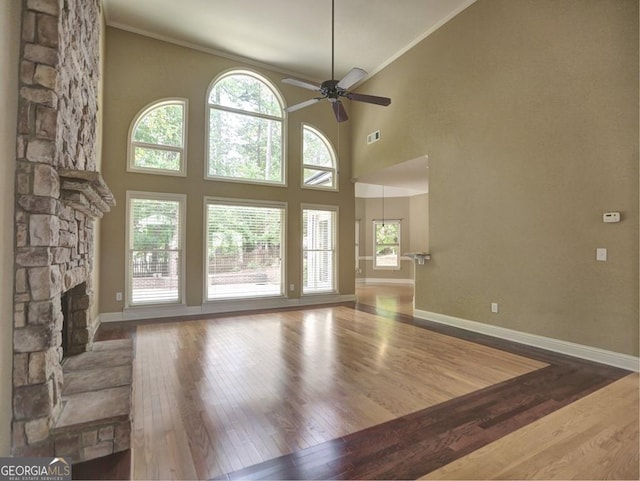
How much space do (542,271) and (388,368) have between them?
238 cm

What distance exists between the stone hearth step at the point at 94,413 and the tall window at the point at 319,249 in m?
4.64

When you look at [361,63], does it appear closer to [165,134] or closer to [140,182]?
[165,134]

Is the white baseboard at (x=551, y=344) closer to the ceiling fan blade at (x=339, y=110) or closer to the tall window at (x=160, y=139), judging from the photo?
the ceiling fan blade at (x=339, y=110)

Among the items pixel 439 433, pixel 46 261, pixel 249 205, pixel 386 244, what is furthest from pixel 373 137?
pixel 46 261

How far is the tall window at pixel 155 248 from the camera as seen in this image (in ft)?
17.8

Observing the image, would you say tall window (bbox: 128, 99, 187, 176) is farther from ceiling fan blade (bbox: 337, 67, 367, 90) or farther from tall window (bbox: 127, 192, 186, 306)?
ceiling fan blade (bbox: 337, 67, 367, 90)

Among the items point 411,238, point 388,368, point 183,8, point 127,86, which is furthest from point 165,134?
point 411,238

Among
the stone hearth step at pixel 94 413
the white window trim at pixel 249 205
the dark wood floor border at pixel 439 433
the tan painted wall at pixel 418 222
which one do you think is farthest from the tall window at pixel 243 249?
the tan painted wall at pixel 418 222

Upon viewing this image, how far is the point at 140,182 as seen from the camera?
17.9 feet

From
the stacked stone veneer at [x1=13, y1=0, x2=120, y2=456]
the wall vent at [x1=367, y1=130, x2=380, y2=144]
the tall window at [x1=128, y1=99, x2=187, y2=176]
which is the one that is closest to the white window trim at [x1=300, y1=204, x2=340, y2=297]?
the wall vent at [x1=367, y1=130, x2=380, y2=144]

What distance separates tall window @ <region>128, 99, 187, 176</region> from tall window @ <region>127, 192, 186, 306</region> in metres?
0.53

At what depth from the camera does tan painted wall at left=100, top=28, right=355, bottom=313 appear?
5262mm
